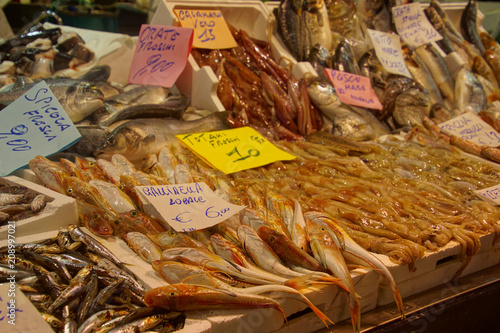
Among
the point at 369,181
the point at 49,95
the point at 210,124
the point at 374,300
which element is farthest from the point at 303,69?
the point at 374,300

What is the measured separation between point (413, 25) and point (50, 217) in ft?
14.4

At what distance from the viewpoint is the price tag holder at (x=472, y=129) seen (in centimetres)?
350

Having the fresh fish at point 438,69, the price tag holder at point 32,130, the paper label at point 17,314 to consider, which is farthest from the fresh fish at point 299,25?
the paper label at point 17,314

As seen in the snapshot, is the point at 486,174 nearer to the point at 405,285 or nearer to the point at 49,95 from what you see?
the point at 405,285

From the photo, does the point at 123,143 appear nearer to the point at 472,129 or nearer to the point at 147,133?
the point at 147,133

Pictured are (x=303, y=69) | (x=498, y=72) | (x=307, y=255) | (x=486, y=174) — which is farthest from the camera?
(x=498, y=72)

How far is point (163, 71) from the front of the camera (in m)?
3.23

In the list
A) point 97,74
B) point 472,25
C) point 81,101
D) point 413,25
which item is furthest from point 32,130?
point 472,25

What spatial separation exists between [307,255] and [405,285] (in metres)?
0.58

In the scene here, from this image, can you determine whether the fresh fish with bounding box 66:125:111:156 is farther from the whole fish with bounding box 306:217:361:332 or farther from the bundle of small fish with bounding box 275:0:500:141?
the bundle of small fish with bounding box 275:0:500:141

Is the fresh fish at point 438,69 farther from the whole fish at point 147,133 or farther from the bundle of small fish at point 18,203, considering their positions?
the bundle of small fish at point 18,203

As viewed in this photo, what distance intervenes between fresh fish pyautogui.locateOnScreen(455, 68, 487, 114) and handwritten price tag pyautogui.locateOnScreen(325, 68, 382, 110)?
1067 millimetres

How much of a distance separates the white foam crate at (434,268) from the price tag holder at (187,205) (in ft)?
2.43

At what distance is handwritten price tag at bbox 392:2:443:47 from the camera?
4641 mm
